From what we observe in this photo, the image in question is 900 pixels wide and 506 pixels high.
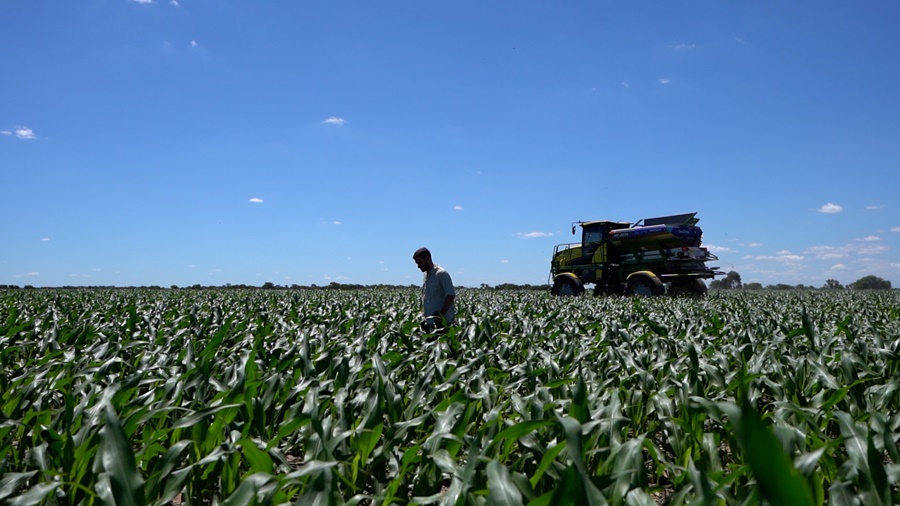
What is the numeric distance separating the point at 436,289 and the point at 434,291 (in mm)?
40

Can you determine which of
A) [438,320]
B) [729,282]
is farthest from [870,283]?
[438,320]

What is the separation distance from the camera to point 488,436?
274cm

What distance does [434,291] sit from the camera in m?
7.53

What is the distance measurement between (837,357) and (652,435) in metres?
2.69

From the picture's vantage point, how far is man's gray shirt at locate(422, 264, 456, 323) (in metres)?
7.43

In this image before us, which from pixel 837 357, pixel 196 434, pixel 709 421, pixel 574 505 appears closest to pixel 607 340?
pixel 837 357

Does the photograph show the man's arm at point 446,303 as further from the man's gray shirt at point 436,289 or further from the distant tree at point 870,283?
the distant tree at point 870,283

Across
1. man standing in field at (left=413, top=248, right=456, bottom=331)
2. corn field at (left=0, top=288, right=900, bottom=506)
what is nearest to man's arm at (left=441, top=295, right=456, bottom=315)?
→ man standing in field at (left=413, top=248, right=456, bottom=331)

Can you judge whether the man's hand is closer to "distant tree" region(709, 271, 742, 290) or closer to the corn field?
the corn field

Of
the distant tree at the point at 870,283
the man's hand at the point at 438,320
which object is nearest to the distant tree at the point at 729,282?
the distant tree at the point at 870,283

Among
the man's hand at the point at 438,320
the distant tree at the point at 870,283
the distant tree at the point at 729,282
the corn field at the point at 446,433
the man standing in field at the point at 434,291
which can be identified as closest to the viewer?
the corn field at the point at 446,433

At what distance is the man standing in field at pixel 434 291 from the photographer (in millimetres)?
7414

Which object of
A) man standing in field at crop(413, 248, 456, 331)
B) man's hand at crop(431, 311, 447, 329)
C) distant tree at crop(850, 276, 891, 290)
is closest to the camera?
man standing in field at crop(413, 248, 456, 331)

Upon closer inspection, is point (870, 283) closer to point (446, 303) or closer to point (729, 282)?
point (729, 282)
